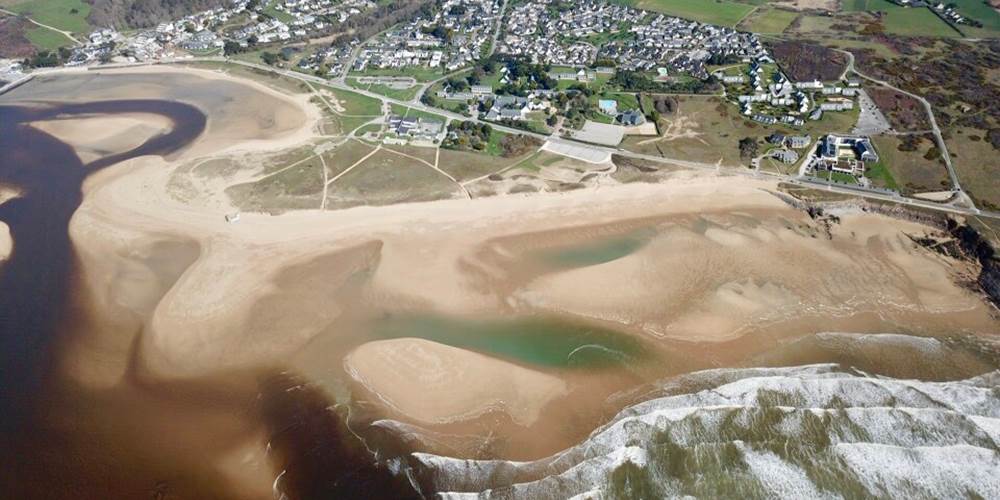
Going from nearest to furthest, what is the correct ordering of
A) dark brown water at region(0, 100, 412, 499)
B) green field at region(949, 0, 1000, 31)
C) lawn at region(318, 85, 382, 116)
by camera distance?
dark brown water at region(0, 100, 412, 499) → lawn at region(318, 85, 382, 116) → green field at region(949, 0, 1000, 31)

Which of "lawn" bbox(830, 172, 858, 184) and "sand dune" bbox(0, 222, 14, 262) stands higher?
"lawn" bbox(830, 172, 858, 184)

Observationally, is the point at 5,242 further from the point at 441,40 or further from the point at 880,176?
the point at 880,176

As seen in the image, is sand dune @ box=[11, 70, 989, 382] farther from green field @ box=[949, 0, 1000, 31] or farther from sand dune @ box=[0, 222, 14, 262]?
green field @ box=[949, 0, 1000, 31]

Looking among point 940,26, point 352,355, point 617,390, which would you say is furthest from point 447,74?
point 940,26

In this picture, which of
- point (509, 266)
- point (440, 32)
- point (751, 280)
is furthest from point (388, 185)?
point (440, 32)

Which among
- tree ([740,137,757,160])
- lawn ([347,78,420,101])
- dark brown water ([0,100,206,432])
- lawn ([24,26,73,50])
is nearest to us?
dark brown water ([0,100,206,432])

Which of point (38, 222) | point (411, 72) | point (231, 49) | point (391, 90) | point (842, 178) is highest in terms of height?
point (231, 49)

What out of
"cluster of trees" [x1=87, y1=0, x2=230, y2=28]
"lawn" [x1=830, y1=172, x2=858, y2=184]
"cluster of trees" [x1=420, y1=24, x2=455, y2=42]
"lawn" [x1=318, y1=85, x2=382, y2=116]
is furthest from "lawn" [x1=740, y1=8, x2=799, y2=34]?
"cluster of trees" [x1=87, y1=0, x2=230, y2=28]
